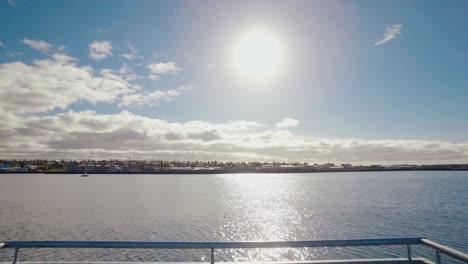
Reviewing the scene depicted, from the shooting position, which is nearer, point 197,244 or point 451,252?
point 451,252

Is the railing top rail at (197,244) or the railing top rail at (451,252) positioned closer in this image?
the railing top rail at (451,252)

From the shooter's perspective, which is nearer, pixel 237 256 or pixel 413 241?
pixel 413 241

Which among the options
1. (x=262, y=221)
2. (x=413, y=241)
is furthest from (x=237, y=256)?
(x=262, y=221)

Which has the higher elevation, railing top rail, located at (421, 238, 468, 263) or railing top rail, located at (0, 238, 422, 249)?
railing top rail, located at (421, 238, 468, 263)

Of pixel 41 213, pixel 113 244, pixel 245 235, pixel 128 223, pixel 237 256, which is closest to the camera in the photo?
pixel 113 244

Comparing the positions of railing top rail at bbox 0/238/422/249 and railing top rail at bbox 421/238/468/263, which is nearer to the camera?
railing top rail at bbox 421/238/468/263

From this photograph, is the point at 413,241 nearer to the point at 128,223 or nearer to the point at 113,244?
the point at 113,244

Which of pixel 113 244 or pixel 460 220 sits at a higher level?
pixel 113 244

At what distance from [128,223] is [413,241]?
145 feet

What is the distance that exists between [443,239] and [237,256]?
25.0m

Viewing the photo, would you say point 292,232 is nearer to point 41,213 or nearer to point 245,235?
point 245,235

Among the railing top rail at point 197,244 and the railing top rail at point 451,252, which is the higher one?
the railing top rail at point 451,252

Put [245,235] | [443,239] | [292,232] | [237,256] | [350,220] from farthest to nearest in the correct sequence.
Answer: [350,220], [292,232], [245,235], [443,239], [237,256]

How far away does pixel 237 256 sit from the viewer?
2583 cm
